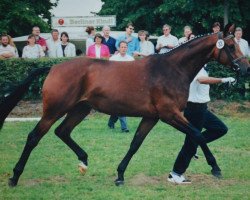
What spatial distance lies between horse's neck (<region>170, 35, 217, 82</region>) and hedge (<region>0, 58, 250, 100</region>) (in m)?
7.60

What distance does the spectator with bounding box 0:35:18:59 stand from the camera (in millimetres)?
16094

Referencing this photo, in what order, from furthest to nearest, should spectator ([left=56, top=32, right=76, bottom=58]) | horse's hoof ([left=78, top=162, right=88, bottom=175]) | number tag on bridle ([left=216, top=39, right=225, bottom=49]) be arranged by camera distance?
spectator ([left=56, top=32, right=76, bottom=58]) < horse's hoof ([left=78, top=162, right=88, bottom=175]) < number tag on bridle ([left=216, top=39, right=225, bottom=49])

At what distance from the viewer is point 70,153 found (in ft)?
34.9

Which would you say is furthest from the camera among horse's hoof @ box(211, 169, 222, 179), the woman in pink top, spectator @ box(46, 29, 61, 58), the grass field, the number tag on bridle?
spectator @ box(46, 29, 61, 58)

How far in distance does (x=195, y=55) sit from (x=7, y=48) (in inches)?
368

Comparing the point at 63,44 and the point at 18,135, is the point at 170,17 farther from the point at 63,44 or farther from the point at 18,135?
the point at 18,135

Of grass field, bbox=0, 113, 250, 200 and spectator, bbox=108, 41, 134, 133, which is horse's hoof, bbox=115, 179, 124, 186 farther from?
spectator, bbox=108, 41, 134, 133

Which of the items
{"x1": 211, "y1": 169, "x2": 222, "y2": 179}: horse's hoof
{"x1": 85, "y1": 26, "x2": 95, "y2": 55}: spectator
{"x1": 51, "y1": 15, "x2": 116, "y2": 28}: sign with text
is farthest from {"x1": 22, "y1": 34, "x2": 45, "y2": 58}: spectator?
{"x1": 211, "y1": 169, "x2": 222, "y2": 179}: horse's hoof

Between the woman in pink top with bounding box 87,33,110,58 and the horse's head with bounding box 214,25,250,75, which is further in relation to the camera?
the woman in pink top with bounding box 87,33,110,58

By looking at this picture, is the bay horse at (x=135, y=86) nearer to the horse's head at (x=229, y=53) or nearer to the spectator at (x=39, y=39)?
the horse's head at (x=229, y=53)

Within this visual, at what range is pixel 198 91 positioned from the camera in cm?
852

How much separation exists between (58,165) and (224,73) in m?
7.94

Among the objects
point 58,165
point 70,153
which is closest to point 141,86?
point 58,165

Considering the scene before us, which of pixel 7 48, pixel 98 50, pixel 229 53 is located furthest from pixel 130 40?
pixel 229 53
